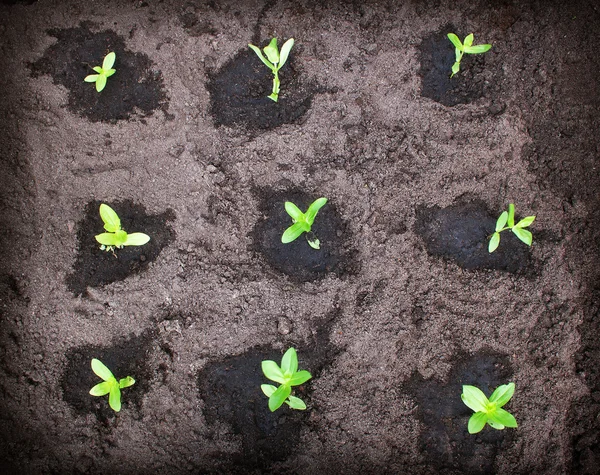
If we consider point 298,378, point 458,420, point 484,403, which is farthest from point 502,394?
point 298,378

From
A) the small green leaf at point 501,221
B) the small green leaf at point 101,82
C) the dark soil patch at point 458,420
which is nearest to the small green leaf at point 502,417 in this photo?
the dark soil patch at point 458,420

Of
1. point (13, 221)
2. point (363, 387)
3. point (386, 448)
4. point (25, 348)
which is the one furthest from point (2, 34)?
point (386, 448)

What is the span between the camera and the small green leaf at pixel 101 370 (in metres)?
1.90

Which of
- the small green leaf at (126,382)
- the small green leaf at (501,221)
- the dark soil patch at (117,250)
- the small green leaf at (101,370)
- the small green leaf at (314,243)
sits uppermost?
the small green leaf at (501,221)

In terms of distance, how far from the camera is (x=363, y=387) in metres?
2.04

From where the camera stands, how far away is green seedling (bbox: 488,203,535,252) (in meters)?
1.96

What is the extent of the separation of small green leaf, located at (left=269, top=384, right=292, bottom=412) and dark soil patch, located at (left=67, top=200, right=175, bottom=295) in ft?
2.64

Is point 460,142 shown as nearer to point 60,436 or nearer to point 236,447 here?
point 236,447

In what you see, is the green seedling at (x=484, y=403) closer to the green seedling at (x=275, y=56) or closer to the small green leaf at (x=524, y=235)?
the small green leaf at (x=524, y=235)

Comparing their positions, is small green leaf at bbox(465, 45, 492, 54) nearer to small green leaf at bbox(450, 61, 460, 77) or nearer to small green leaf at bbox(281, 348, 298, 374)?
small green leaf at bbox(450, 61, 460, 77)

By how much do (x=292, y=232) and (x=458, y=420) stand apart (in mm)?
1089

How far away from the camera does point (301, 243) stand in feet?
6.97

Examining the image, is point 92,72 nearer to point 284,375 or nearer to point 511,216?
point 284,375

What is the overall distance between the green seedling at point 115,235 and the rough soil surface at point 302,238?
141mm
